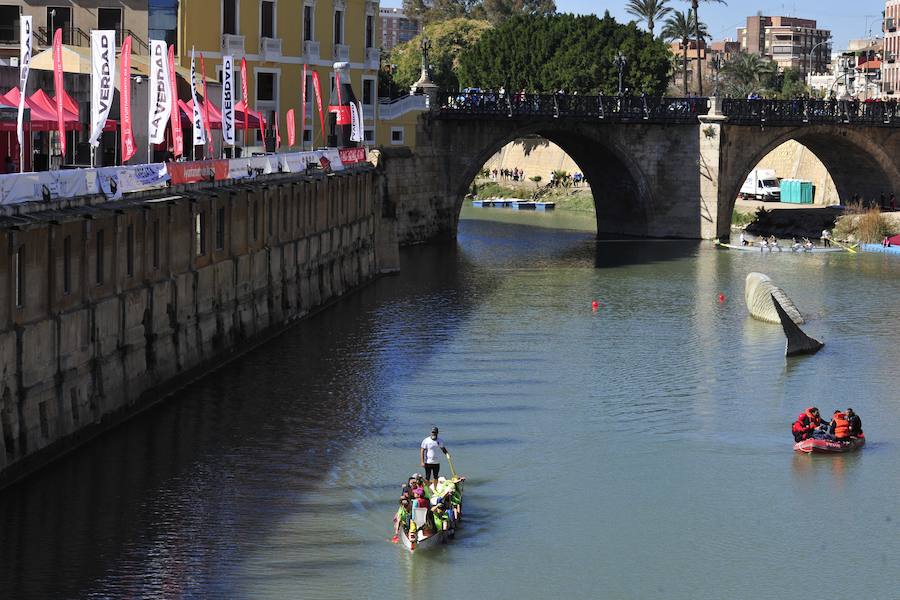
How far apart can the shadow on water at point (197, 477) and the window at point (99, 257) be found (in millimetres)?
4955

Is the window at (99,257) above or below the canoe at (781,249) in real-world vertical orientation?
above

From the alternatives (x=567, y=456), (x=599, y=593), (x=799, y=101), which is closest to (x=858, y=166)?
(x=799, y=101)

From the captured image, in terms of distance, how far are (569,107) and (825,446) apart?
66.7 meters

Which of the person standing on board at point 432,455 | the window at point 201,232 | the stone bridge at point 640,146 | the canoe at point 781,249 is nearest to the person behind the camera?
the person standing on board at point 432,455

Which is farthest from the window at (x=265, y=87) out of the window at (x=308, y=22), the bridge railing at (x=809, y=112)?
the bridge railing at (x=809, y=112)

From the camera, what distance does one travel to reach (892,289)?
9000cm

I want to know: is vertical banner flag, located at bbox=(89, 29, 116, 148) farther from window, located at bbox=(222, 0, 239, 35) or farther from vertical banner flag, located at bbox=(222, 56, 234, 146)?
window, located at bbox=(222, 0, 239, 35)

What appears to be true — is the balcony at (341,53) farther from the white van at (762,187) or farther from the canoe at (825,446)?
the canoe at (825,446)

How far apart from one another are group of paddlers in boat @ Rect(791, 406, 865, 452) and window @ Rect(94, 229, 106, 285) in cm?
2354

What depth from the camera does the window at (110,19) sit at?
90.0m

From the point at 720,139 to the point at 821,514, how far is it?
75357 mm

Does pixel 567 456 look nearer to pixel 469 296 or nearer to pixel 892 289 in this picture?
pixel 469 296

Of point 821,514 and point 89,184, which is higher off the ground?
point 89,184

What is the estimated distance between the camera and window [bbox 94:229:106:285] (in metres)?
50.2
